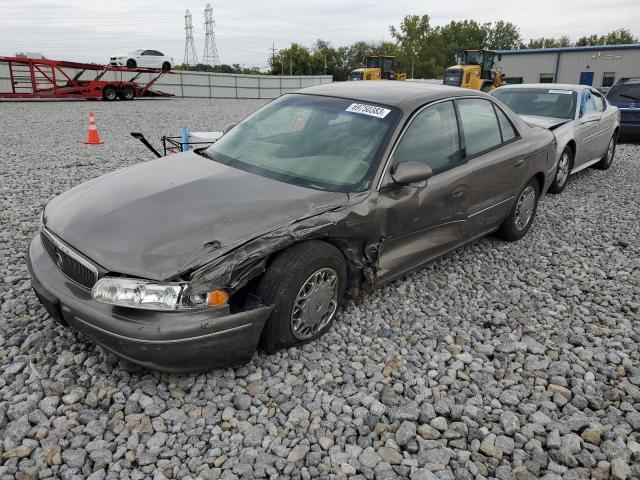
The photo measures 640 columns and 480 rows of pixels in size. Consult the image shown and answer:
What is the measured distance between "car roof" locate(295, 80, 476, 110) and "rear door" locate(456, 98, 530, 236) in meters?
0.23

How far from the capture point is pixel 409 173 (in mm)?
3324

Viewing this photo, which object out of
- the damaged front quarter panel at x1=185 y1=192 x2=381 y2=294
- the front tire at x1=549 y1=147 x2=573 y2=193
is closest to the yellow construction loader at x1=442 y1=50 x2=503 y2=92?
the front tire at x1=549 y1=147 x2=573 y2=193

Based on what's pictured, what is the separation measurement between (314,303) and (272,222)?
61cm

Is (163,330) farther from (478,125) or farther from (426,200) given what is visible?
(478,125)

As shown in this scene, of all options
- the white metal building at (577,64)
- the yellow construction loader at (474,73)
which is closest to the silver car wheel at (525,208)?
the yellow construction loader at (474,73)

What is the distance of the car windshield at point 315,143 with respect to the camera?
3.38 metres

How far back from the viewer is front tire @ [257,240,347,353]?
2840 mm

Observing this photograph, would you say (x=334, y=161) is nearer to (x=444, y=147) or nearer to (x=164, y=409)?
(x=444, y=147)

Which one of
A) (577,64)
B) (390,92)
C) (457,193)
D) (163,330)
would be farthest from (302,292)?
(577,64)

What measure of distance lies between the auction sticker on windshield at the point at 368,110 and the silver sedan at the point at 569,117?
4221 mm

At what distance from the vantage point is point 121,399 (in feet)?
8.93

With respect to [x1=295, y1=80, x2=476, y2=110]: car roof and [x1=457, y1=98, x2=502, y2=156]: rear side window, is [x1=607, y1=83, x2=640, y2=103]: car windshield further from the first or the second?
[x1=295, y1=80, x2=476, y2=110]: car roof

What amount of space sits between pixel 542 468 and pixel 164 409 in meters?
1.91

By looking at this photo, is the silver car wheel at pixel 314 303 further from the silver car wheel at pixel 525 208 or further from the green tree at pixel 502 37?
the green tree at pixel 502 37
